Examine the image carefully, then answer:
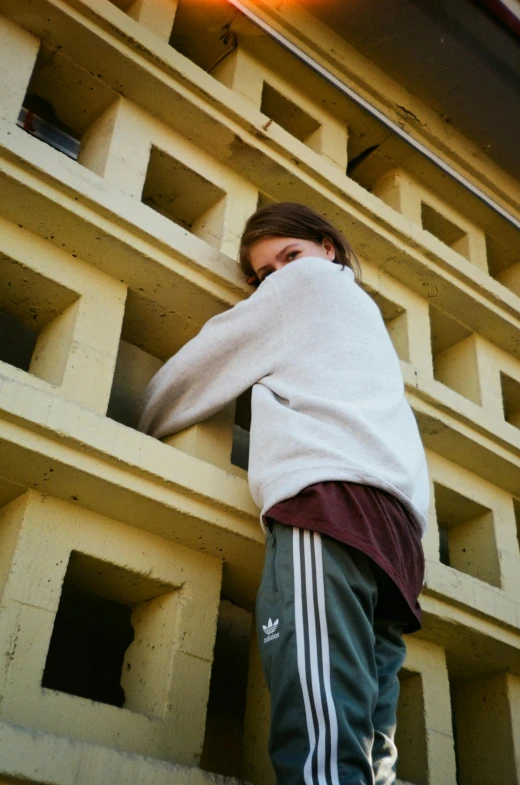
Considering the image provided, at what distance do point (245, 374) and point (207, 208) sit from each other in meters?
1.60

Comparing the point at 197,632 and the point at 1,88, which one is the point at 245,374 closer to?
the point at 197,632

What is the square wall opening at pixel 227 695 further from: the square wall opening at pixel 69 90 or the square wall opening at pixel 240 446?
the square wall opening at pixel 69 90

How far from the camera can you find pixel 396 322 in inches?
213

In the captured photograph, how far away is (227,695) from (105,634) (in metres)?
0.67

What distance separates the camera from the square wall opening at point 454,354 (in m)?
5.66

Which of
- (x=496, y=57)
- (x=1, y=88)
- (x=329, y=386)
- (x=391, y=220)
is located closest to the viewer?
(x=329, y=386)

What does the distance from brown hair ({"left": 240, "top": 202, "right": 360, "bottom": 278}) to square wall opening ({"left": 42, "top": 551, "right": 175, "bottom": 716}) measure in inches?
60.4

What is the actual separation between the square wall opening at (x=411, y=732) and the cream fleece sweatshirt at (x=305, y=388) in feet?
4.31

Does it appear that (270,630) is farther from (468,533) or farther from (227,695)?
(468,533)

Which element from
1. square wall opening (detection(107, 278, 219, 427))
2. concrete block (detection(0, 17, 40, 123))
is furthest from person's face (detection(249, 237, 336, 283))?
concrete block (detection(0, 17, 40, 123))

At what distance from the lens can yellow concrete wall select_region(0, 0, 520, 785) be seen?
323cm

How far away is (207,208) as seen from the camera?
16.0ft

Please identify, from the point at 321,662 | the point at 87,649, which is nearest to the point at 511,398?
the point at 87,649

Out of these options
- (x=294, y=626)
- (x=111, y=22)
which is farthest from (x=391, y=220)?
(x=294, y=626)
